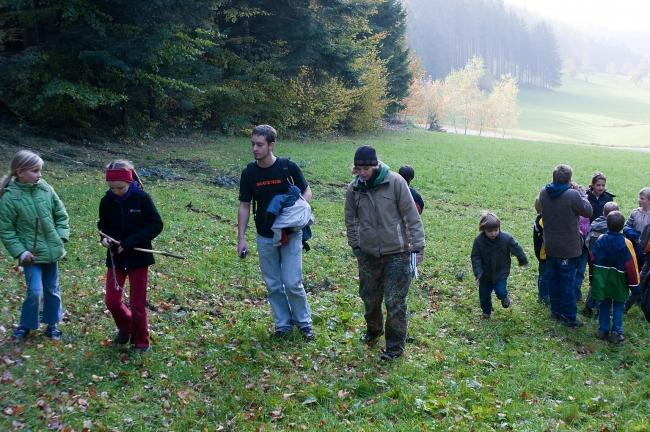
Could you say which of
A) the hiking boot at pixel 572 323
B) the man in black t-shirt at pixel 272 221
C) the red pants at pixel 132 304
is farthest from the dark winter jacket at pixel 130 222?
the hiking boot at pixel 572 323

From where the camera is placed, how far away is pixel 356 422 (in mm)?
5469

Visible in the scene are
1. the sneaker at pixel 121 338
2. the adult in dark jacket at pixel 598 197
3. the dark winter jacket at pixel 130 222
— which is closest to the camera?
the dark winter jacket at pixel 130 222

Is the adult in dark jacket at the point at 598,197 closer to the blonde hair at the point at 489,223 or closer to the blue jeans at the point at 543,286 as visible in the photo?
the blue jeans at the point at 543,286

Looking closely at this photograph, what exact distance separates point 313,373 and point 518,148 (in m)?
35.4

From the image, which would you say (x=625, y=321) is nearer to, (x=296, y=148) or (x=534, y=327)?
(x=534, y=327)

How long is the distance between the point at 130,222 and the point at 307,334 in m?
2.52

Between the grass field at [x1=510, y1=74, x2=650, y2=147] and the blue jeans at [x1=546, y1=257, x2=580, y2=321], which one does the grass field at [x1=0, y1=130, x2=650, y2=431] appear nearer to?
the blue jeans at [x1=546, y1=257, x2=580, y2=321]

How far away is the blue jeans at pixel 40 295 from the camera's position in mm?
6297

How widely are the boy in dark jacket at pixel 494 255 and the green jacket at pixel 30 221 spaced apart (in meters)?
5.48

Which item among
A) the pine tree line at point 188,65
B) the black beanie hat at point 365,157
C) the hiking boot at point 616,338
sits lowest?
the hiking boot at point 616,338

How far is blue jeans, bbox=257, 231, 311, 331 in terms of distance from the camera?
6.78m

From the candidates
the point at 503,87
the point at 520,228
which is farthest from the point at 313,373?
the point at 503,87

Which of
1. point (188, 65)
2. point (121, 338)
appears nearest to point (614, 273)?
point (121, 338)

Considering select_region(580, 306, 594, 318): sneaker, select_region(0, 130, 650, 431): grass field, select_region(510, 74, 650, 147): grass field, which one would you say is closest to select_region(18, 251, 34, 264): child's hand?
select_region(0, 130, 650, 431): grass field
